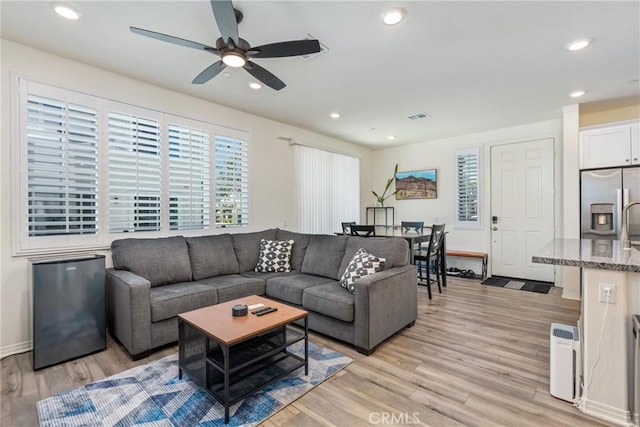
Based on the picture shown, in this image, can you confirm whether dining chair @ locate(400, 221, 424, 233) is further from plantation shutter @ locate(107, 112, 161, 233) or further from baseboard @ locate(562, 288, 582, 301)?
plantation shutter @ locate(107, 112, 161, 233)

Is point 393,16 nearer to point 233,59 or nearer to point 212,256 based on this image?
point 233,59

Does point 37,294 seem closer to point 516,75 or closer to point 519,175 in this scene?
point 516,75

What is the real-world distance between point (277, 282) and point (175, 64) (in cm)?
254

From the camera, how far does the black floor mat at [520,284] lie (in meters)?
4.52

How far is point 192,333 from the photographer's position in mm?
2549

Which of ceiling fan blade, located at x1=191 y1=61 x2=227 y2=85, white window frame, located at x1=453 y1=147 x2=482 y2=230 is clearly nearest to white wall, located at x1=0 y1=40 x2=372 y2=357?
ceiling fan blade, located at x1=191 y1=61 x2=227 y2=85

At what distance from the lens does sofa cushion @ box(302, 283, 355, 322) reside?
2584mm

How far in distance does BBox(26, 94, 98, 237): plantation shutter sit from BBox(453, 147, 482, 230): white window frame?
18.9 ft

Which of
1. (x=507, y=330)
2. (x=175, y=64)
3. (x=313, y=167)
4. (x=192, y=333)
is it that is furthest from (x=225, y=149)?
(x=507, y=330)

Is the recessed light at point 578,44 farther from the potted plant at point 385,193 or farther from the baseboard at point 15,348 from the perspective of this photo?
the baseboard at point 15,348

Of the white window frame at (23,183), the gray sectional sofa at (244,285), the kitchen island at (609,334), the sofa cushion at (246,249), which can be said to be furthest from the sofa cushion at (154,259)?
the kitchen island at (609,334)

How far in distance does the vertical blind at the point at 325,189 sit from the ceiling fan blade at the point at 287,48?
2906 millimetres

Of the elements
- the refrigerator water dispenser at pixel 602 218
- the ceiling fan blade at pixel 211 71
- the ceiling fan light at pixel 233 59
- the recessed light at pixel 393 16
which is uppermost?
the recessed light at pixel 393 16

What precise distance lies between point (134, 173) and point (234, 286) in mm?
1724
